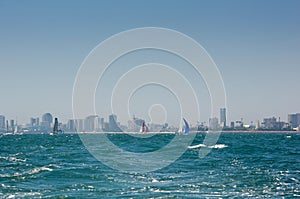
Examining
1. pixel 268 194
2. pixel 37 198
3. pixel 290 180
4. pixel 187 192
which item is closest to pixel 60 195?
pixel 37 198

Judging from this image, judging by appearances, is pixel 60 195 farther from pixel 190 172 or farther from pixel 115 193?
pixel 190 172

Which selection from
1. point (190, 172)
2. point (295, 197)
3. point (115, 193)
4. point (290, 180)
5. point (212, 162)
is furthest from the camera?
point (212, 162)

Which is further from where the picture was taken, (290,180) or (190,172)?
(190,172)

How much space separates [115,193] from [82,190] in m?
2.88

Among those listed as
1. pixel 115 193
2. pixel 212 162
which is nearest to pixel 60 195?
pixel 115 193

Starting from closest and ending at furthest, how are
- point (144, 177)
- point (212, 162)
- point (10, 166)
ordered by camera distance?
point (144, 177), point (10, 166), point (212, 162)

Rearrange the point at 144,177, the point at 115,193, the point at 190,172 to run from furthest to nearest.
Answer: the point at 190,172 → the point at 144,177 → the point at 115,193

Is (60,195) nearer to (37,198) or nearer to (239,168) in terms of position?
(37,198)

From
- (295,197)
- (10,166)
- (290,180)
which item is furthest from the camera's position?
(10,166)

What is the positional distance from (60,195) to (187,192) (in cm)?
872

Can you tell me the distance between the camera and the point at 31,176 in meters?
40.0

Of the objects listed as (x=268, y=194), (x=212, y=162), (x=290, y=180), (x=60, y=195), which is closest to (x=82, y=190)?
(x=60, y=195)

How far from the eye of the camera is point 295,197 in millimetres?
29141

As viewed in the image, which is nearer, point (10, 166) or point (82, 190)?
point (82, 190)
